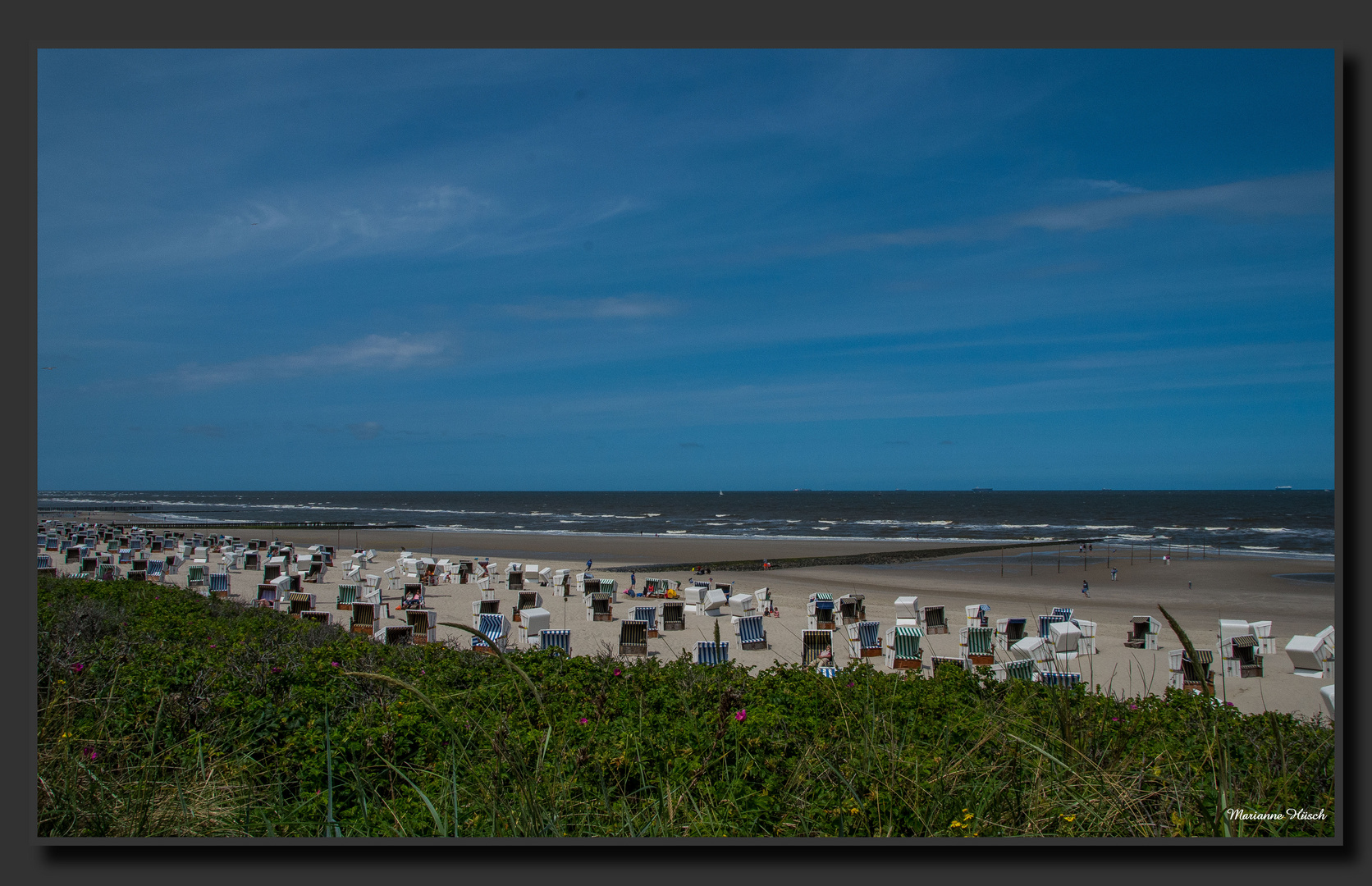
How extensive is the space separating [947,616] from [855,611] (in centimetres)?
307

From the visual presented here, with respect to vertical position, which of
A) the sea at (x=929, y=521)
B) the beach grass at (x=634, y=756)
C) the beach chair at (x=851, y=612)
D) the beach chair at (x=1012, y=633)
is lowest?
the sea at (x=929, y=521)

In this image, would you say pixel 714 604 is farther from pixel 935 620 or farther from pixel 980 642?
pixel 980 642

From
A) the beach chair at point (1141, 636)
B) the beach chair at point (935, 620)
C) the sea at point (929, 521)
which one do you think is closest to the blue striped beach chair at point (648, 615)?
the beach chair at point (935, 620)

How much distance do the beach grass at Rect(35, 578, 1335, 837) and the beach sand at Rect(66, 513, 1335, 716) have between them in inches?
37.0

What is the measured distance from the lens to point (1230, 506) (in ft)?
267

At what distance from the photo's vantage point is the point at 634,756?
11.8 ft

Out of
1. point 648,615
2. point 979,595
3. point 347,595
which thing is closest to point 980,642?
point 648,615

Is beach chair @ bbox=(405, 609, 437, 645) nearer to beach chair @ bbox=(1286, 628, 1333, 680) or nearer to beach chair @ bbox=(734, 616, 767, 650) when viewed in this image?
beach chair @ bbox=(734, 616, 767, 650)

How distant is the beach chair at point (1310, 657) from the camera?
1152 cm

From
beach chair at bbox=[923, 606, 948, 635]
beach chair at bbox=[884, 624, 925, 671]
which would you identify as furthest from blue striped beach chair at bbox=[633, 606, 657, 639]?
beach chair at bbox=[923, 606, 948, 635]

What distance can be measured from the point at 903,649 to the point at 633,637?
441 centimetres

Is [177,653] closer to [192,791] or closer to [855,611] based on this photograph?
[192,791]

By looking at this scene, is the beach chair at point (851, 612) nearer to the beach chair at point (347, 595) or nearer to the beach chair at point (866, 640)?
the beach chair at point (866, 640)

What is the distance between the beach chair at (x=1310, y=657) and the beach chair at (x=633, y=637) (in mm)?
Answer: 9411
